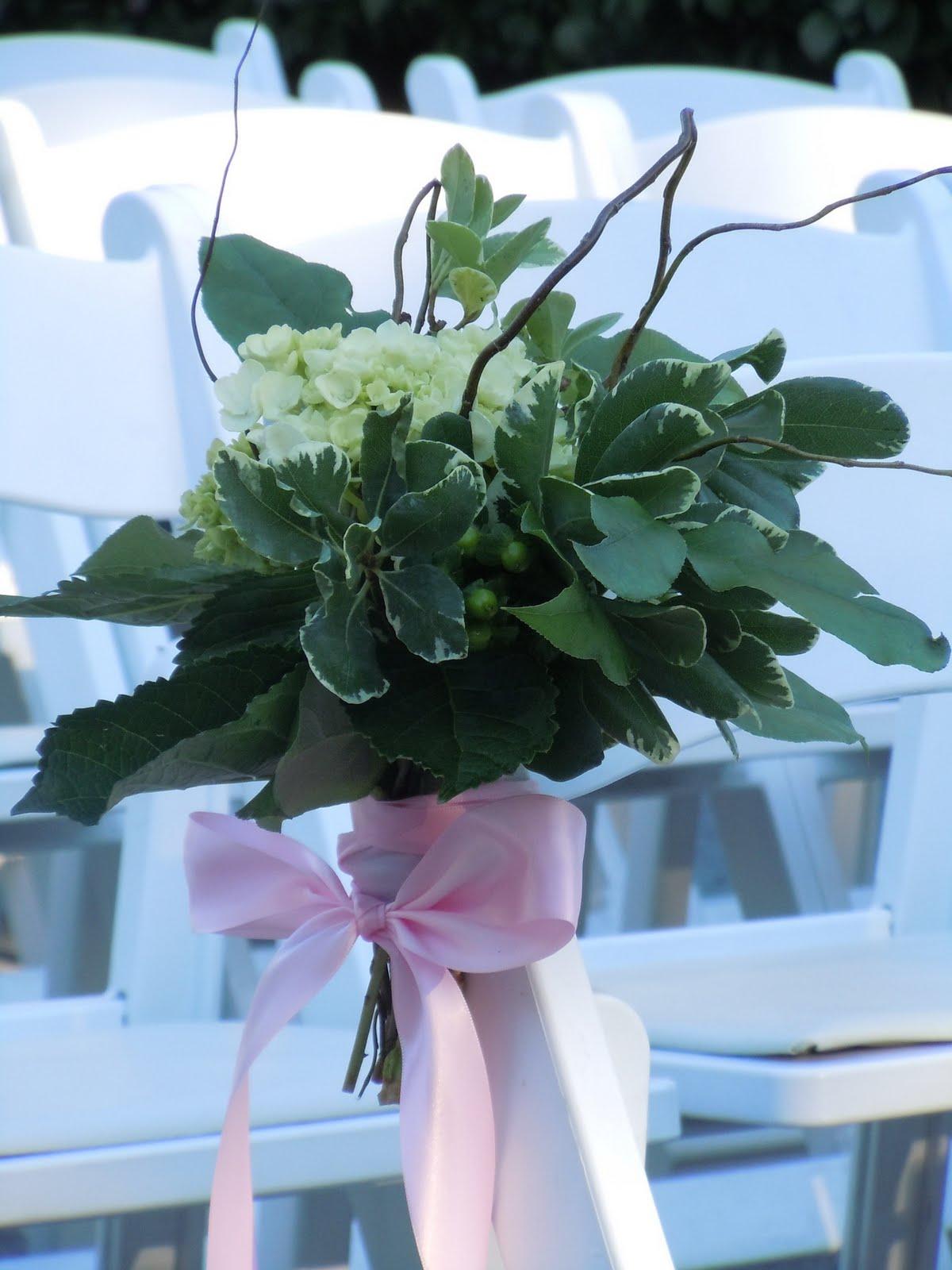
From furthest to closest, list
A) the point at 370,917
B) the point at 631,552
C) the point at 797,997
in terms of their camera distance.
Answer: the point at 797,997 < the point at 370,917 < the point at 631,552

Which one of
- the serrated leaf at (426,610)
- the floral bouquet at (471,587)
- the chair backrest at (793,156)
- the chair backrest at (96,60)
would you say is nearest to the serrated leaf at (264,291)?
the floral bouquet at (471,587)

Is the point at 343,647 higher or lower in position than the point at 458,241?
lower

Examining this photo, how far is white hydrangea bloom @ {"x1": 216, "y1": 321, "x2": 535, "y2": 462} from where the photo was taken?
43cm

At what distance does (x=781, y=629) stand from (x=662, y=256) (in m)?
0.11

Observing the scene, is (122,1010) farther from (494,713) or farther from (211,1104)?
(494,713)

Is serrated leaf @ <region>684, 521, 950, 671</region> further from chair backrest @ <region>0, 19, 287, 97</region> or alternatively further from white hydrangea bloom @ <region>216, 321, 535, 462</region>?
chair backrest @ <region>0, 19, 287, 97</region>

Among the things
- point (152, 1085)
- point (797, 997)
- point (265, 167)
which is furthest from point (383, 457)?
point (265, 167)

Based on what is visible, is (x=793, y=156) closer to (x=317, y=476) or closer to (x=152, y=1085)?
(x=152, y=1085)

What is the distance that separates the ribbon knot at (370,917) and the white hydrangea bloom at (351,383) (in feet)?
0.50

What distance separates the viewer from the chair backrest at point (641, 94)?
97.3 inches

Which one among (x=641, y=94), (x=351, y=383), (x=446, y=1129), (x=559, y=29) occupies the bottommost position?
(x=446, y=1129)

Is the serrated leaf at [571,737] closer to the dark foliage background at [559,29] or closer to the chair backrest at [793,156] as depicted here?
the chair backrest at [793,156]

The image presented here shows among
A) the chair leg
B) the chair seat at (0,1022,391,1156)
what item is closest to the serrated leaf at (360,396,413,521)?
the chair seat at (0,1022,391,1156)

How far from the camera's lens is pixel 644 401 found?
16.3 inches
